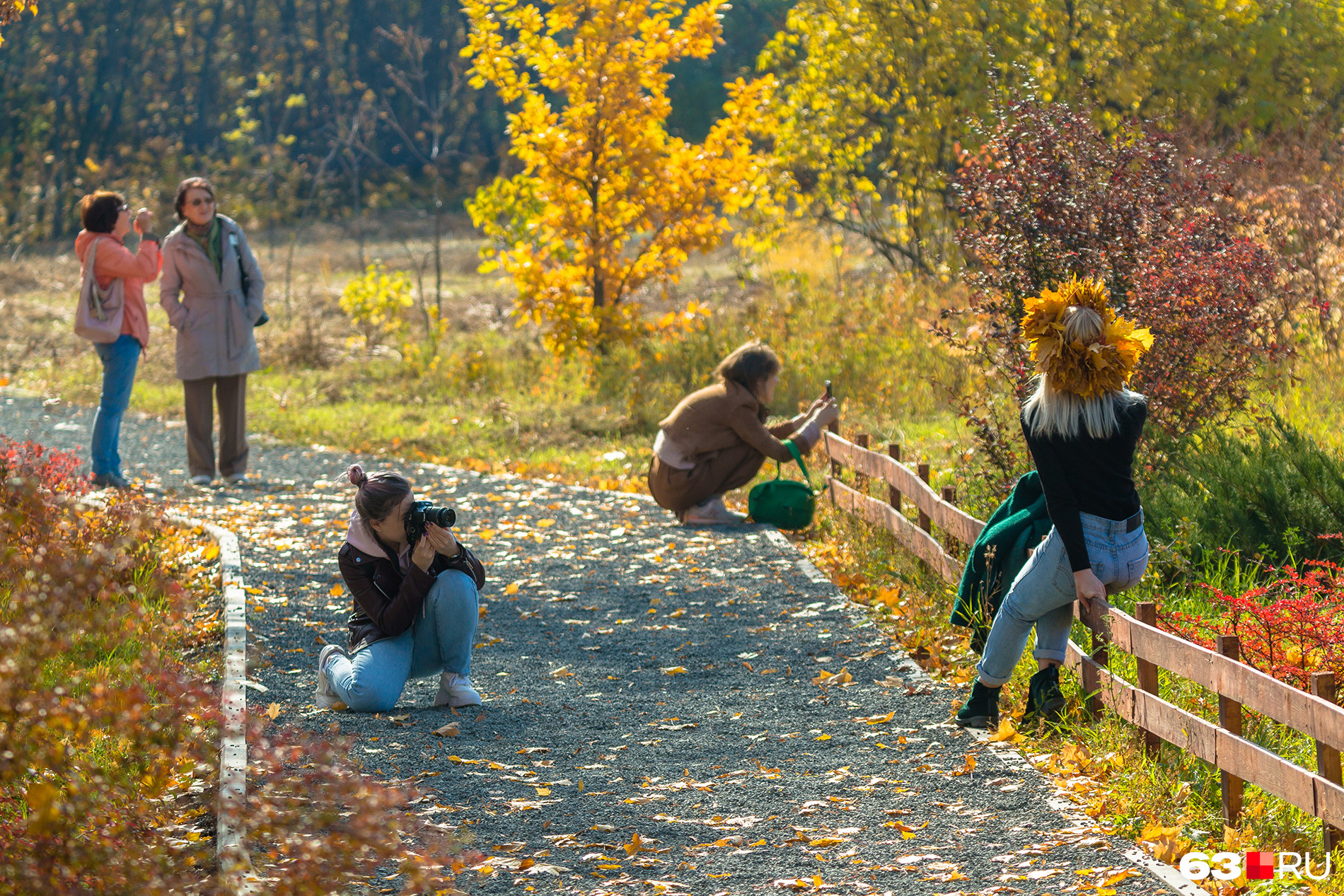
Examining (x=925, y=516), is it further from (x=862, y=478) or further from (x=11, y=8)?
(x=11, y=8)

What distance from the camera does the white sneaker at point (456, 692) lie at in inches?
223

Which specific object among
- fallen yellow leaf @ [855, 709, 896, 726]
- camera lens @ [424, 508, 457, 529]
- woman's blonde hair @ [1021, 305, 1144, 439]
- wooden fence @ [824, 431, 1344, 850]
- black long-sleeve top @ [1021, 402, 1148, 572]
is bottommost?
fallen yellow leaf @ [855, 709, 896, 726]

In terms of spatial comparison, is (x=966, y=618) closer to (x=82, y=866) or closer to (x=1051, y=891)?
(x=1051, y=891)

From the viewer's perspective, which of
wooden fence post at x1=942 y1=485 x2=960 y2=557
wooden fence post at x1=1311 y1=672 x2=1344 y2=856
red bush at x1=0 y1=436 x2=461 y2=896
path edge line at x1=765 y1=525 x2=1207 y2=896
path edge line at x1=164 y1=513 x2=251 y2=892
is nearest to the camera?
red bush at x1=0 y1=436 x2=461 y2=896

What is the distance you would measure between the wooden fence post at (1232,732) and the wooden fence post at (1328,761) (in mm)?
347

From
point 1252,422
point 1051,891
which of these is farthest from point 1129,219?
point 1051,891

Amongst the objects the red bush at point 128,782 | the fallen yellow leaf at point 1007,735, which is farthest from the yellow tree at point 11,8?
the fallen yellow leaf at point 1007,735

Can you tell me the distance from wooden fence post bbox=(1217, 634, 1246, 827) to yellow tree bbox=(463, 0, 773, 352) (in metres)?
10.6

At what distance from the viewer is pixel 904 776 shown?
16.3ft

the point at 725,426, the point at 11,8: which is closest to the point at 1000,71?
the point at 725,426

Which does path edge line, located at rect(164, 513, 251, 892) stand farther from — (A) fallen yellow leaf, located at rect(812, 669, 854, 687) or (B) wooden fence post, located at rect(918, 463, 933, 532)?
(B) wooden fence post, located at rect(918, 463, 933, 532)

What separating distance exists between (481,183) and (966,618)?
33460 mm

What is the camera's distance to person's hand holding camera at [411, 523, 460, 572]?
542cm

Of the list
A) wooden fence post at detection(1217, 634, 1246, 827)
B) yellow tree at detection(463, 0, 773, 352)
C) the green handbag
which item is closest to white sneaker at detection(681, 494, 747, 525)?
the green handbag
